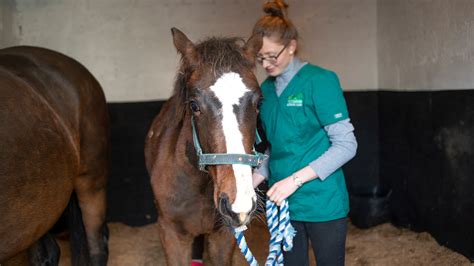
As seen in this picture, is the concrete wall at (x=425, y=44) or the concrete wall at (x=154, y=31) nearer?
the concrete wall at (x=425, y=44)

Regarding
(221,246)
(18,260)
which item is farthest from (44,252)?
(221,246)

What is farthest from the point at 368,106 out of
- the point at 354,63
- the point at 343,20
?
the point at 343,20

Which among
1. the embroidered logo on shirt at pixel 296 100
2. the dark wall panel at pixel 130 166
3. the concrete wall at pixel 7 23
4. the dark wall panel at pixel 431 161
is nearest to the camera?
the embroidered logo on shirt at pixel 296 100

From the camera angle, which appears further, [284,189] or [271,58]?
[271,58]

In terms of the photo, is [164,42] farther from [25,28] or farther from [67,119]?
[67,119]

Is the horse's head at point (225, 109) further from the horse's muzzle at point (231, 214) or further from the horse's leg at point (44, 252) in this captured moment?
the horse's leg at point (44, 252)

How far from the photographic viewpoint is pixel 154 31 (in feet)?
16.0

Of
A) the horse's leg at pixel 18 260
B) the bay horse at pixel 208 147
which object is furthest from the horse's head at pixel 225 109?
the horse's leg at pixel 18 260

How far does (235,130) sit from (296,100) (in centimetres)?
46

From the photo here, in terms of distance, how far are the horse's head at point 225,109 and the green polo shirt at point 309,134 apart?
26 cm

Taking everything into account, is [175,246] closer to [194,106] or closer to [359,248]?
[194,106]

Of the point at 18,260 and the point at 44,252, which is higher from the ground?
the point at 44,252

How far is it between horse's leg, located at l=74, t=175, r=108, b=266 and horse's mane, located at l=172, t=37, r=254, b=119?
52.8 inches

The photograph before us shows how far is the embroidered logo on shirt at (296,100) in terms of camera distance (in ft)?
7.36
